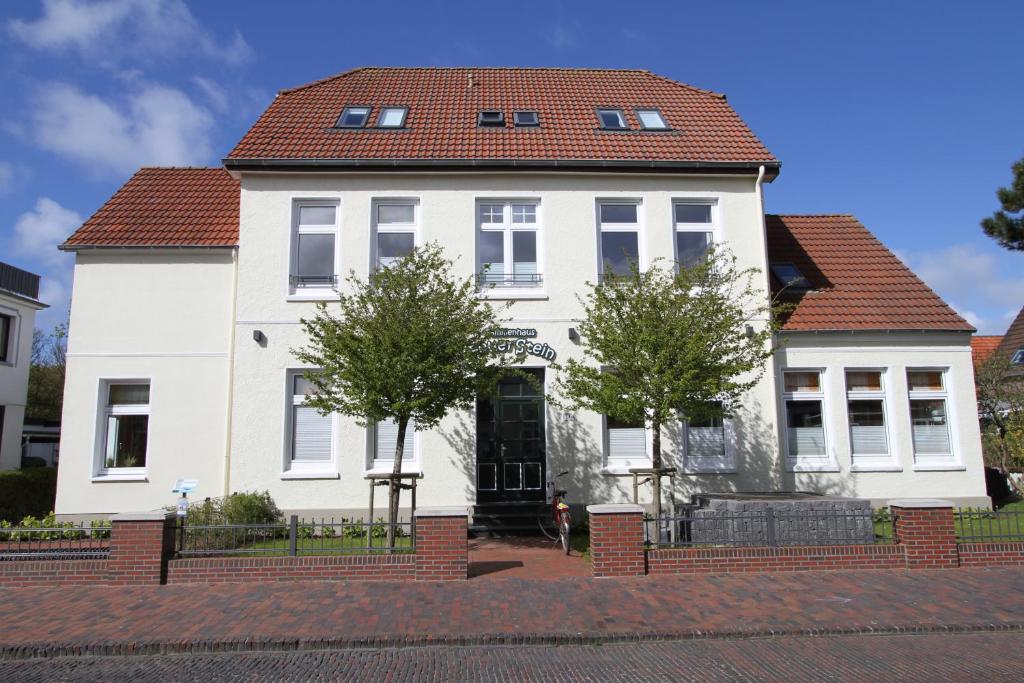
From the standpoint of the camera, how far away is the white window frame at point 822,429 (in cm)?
→ 1263

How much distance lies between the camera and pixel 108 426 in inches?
499

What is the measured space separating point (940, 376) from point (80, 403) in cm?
1678

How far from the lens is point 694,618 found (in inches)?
267

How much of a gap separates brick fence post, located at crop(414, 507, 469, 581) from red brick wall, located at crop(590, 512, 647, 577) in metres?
1.72

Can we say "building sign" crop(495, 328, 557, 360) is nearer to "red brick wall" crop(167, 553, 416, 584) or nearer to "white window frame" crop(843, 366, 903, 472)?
"red brick wall" crop(167, 553, 416, 584)

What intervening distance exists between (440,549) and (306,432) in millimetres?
5108

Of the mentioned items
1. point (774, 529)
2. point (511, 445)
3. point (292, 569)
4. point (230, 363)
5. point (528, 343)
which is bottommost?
point (292, 569)

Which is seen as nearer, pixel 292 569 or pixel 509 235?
pixel 292 569

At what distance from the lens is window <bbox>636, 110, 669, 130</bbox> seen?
575 inches

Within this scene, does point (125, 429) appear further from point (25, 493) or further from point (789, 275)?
point (789, 275)

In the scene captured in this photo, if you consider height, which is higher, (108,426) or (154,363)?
(154,363)

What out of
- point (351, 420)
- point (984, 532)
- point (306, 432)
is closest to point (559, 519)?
point (351, 420)

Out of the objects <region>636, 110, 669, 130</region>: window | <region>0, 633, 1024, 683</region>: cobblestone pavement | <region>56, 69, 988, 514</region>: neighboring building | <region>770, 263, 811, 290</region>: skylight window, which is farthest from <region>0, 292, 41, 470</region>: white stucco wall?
<region>770, 263, 811, 290</region>: skylight window

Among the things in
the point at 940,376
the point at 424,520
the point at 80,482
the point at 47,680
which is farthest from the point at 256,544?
the point at 940,376
